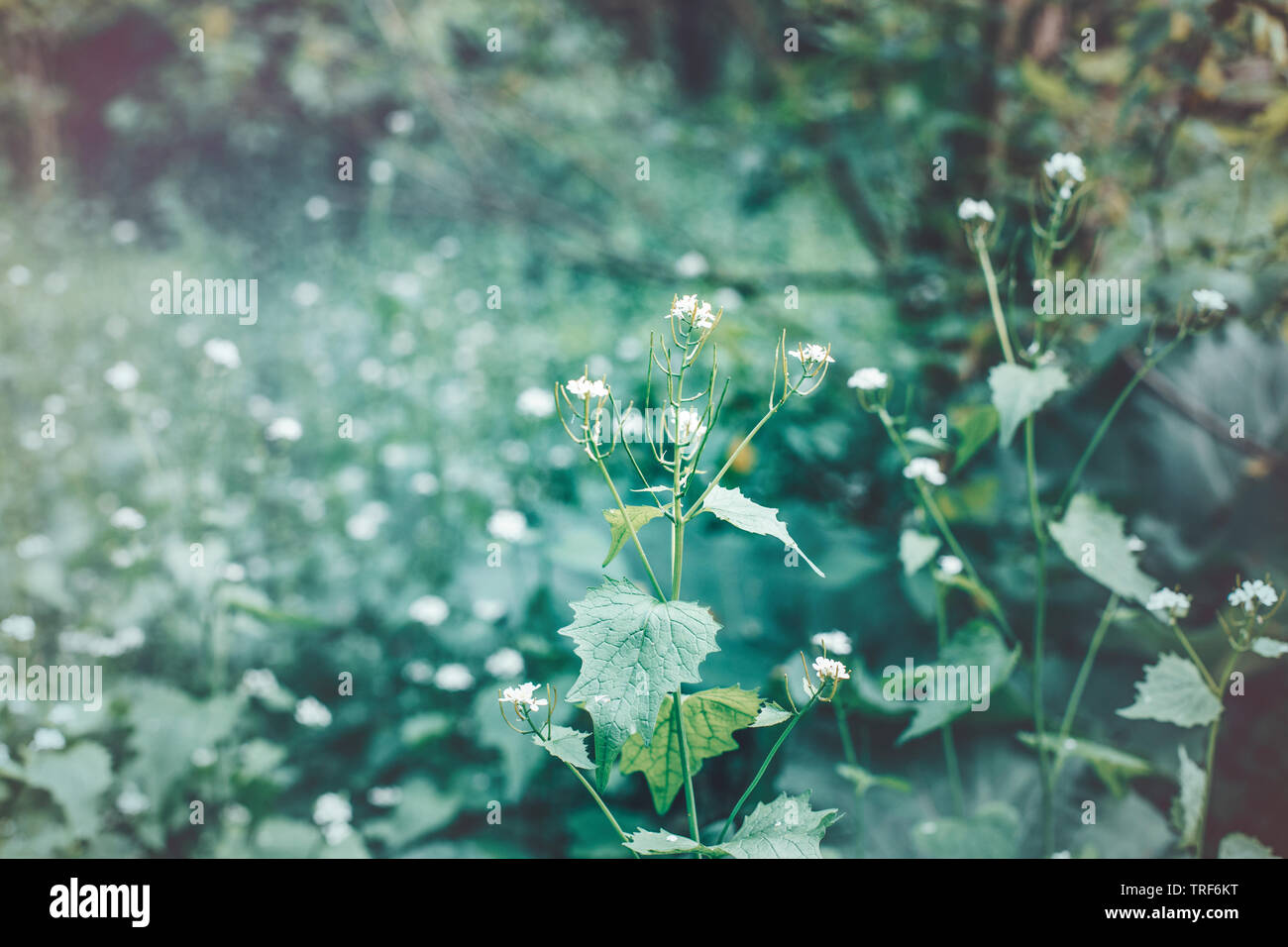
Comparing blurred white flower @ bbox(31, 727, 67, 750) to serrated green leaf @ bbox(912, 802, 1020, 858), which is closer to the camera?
serrated green leaf @ bbox(912, 802, 1020, 858)

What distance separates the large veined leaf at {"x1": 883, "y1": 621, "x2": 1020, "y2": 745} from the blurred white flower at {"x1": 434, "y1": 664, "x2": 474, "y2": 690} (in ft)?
2.31

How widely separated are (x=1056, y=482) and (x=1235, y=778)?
0.52m

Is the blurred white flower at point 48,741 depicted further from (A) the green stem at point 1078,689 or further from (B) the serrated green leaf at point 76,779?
(A) the green stem at point 1078,689

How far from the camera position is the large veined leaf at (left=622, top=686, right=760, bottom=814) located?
90 centimetres

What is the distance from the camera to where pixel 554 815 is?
4.50 feet

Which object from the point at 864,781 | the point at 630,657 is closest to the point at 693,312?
the point at 630,657

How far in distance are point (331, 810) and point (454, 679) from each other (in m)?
0.27

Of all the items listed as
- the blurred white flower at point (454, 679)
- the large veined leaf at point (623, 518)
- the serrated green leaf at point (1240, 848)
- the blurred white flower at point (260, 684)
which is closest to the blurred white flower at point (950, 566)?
the serrated green leaf at point (1240, 848)

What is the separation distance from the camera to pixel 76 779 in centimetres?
126

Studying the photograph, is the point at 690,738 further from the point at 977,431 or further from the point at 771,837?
the point at 977,431

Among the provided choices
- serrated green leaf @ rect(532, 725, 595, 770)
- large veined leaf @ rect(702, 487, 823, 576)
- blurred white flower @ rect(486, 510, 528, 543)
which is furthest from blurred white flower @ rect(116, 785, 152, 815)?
large veined leaf @ rect(702, 487, 823, 576)

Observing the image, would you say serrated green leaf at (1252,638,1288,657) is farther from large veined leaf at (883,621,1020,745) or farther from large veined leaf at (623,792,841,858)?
large veined leaf at (623,792,841,858)
